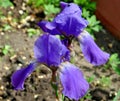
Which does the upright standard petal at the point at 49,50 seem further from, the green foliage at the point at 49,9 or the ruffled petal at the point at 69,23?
the green foliage at the point at 49,9

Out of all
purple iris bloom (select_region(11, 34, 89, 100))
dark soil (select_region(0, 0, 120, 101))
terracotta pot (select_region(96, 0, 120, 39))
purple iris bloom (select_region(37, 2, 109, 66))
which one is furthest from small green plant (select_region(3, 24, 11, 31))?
purple iris bloom (select_region(11, 34, 89, 100))

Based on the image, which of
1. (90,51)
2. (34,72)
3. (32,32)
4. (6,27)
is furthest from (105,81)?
(90,51)

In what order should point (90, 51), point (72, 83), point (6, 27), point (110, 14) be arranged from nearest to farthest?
point (72, 83) → point (90, 51) → point (6, 27) → point (110, 14)

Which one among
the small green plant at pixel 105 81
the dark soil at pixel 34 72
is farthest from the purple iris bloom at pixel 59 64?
the small green plant at pixel 105 81

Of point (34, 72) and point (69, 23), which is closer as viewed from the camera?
point (69, 23)

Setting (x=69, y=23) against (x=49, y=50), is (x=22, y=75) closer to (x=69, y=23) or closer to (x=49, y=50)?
(x=49, y=50)

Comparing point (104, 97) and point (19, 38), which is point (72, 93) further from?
point (19, 38)
